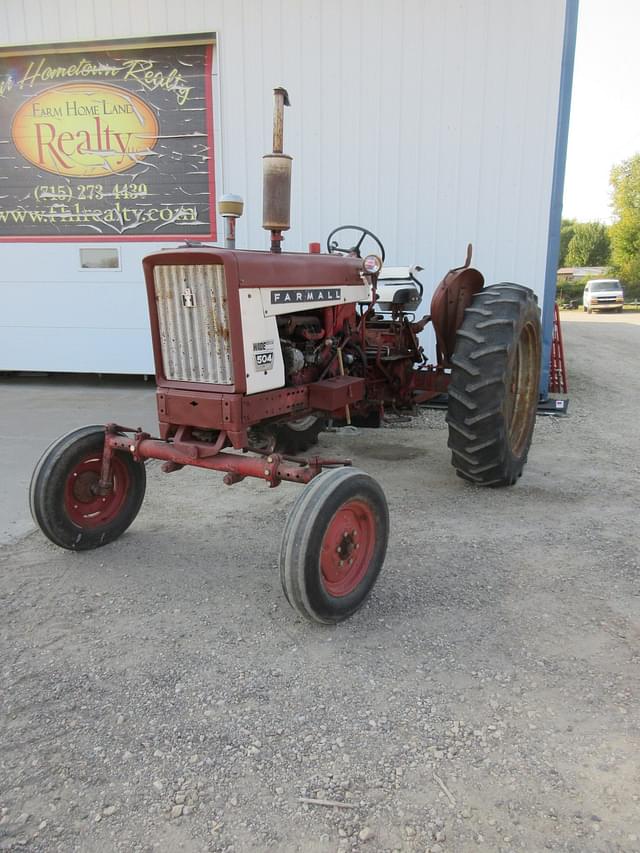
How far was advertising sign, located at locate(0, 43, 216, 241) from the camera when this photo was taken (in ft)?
22.7

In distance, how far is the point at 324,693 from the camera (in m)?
2.19

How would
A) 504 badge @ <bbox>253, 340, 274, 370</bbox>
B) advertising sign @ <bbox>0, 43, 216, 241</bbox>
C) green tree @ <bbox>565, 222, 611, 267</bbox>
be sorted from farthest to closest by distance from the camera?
green tree @ <bbox>565, 222, 611, 267</bbox>
advertising sign @ <bbox>0, 43, 216, 241</bbox>
504 badge @ <bbox>253, 340, 274, 370</bbox>

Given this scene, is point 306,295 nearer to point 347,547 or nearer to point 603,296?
point 347,547

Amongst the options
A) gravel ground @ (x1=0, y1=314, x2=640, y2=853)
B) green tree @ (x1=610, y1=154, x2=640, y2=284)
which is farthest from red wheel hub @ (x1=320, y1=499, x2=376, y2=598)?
green tree @ (x1=610, y1=154, x2=640, y2=284)

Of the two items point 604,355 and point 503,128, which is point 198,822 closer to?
point 503,128

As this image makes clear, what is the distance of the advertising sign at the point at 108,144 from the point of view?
691cm

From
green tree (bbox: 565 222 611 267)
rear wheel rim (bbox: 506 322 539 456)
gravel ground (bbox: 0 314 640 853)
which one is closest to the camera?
gravel ground (bbox: 0 314 640 853)

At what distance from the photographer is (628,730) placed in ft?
6.56

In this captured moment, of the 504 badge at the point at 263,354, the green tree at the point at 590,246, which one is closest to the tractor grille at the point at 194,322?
the 504 badge at the point at 263,354

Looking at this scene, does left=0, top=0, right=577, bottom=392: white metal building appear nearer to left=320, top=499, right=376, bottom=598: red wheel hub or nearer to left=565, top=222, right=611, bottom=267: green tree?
left=320, top=499, right=376, bottom=598: red wheel hub

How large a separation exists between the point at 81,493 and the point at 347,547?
57.1 inches

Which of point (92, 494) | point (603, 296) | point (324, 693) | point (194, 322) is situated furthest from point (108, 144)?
point (603, 296)

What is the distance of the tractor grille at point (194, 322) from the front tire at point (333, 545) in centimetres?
81

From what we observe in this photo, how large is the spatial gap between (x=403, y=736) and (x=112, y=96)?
729 centimetres
